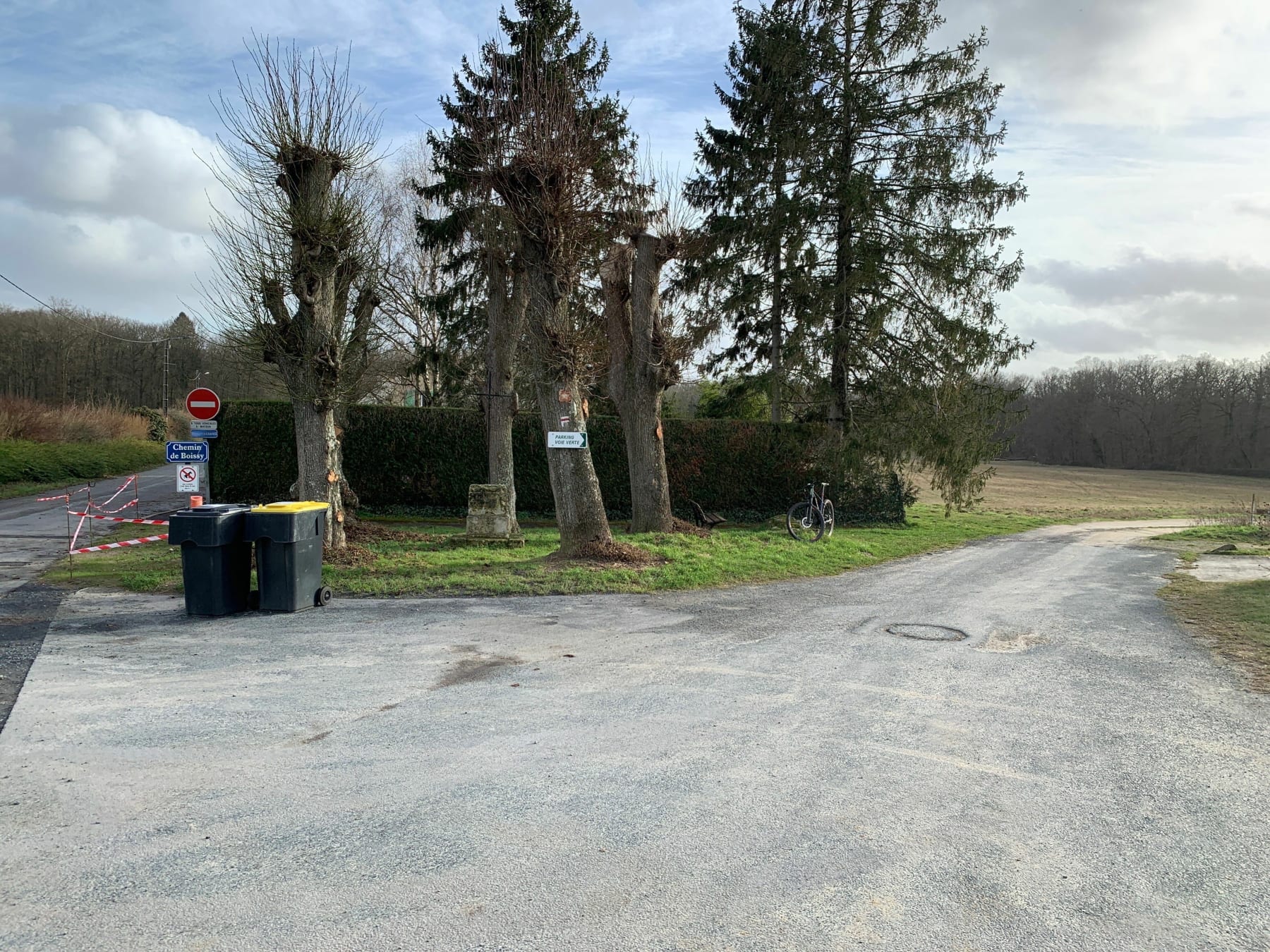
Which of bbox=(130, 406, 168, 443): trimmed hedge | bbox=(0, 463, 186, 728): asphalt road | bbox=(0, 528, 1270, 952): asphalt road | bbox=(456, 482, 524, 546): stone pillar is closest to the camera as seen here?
bbox=(0, 528, 1270, 952): asphalt road

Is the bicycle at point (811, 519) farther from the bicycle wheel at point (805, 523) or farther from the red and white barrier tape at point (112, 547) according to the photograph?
the red and white barrier tape at point (112, 547)

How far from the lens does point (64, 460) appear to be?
31.2 meters

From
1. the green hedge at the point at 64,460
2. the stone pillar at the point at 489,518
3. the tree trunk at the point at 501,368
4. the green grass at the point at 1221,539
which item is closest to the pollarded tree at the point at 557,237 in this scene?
the stone pillar at the point at 489,518

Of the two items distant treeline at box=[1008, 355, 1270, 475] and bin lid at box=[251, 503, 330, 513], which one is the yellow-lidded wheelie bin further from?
distant treeline at box=[1008, 355, 1270, 475]

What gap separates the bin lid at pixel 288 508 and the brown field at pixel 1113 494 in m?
21.6

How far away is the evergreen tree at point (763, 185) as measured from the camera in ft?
68.2

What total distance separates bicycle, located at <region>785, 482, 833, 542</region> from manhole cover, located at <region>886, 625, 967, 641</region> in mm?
8267

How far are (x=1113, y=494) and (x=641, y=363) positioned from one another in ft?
117

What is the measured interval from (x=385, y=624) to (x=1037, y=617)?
701 cm

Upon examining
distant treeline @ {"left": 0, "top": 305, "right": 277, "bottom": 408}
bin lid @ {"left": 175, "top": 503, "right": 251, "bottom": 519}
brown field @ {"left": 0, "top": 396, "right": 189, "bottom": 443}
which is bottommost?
bin lid @ {"left": 175, "top": 503, "right": 251, "bottom": 519}

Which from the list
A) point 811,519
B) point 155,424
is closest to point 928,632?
point 811,519

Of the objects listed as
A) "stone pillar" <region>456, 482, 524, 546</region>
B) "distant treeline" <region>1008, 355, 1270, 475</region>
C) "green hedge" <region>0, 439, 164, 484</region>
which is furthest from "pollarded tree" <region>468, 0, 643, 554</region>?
"distant treeline" <region>1008, 355, 1270, 475</region>

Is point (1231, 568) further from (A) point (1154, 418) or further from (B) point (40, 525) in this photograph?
(A) point (1154, 418)

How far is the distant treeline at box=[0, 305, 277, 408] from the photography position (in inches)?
1951
